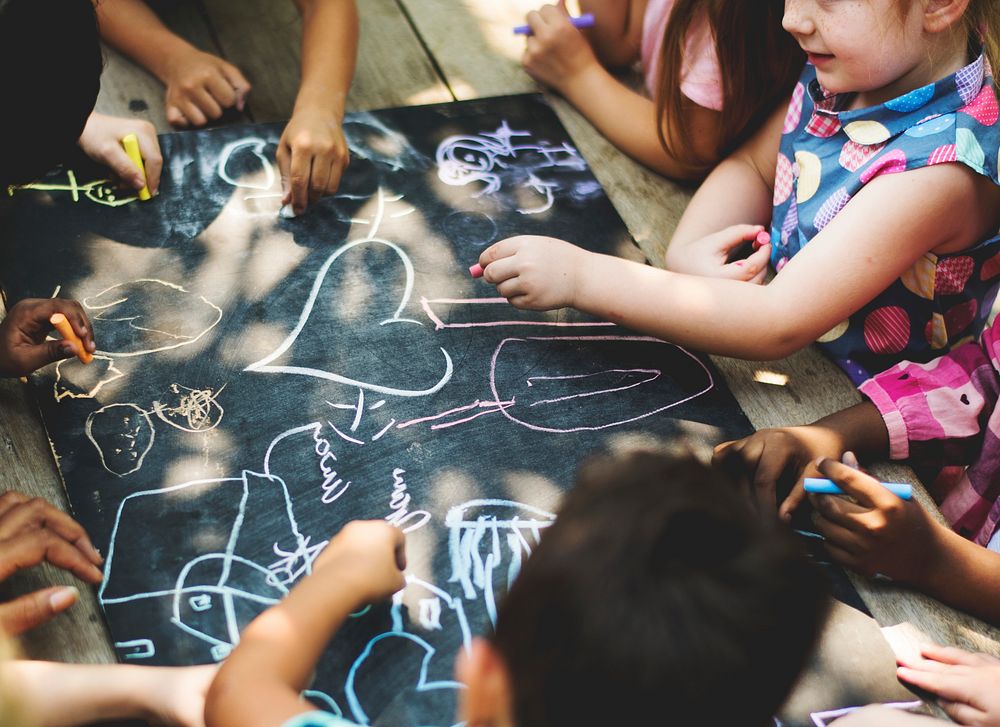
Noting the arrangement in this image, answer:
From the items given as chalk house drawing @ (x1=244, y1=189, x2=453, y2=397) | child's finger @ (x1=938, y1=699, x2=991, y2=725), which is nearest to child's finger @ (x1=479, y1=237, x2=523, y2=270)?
chalk house drawing @ (x1=244, y1=189, x2=453, y2=397)

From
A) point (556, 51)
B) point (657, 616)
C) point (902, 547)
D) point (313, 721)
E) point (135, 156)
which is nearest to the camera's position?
point (657, 616)

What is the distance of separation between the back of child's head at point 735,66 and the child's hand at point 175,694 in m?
0.96

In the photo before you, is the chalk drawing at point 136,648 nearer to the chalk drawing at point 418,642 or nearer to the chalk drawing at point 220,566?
the chalk drawing at point 220,566

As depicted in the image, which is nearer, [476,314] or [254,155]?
[476,314]

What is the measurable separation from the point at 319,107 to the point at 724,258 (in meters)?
0.60

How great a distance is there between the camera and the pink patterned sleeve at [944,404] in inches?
43.4

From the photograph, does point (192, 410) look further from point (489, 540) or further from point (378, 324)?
point (489, 540)

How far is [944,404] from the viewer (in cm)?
111

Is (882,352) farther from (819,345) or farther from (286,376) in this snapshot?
(286,376)

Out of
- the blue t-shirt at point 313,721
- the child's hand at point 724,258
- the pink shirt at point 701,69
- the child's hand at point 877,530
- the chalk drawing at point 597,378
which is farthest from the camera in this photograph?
the pink shirt at point 701,69

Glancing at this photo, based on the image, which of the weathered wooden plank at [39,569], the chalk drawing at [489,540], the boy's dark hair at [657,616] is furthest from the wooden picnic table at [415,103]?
the boy's dark hair at [657,616]

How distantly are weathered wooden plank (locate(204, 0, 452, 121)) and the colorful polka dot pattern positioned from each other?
1.89 ft

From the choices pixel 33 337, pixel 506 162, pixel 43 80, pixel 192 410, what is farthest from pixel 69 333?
pixel 506 162

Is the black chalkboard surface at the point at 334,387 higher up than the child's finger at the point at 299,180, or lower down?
lower down
